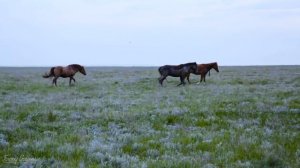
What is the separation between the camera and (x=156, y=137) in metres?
9.81

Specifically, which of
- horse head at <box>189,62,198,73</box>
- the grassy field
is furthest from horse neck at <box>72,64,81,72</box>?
the grassy field

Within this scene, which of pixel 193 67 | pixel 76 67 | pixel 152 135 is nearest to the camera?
pixel 152 135

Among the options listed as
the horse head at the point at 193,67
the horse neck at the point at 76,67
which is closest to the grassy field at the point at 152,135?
the horse head at the point at 193,67

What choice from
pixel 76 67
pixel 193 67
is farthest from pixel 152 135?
pixel 76 67

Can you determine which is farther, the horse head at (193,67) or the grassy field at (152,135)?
the horse head at (193,67)

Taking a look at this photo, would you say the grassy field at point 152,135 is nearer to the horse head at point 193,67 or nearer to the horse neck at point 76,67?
the horse head at point 193,67

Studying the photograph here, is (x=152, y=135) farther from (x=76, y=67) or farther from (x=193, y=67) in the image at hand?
(x=76, y=67)

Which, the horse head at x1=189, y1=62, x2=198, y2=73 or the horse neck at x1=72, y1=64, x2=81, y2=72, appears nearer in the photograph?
the horse head at x1=189, y1=62, x2=198, y2=73

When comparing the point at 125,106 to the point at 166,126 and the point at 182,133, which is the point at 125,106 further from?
the point at 182,133

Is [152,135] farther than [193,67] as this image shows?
No

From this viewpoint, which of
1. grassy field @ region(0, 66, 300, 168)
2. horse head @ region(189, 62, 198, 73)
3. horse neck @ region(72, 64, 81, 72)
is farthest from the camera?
horse neck @ region(72, 64, 81, 72)

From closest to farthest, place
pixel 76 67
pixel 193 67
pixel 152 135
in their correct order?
1. pixel 152 135
2. pixel 193 67
3. pixel 76 67

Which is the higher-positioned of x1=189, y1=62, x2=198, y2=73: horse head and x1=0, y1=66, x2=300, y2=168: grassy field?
x1=189, y1=62, x2=198, y2=73: horse head

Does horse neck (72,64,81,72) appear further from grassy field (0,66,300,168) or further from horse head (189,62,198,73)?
grassy field (0,66,300,168)
